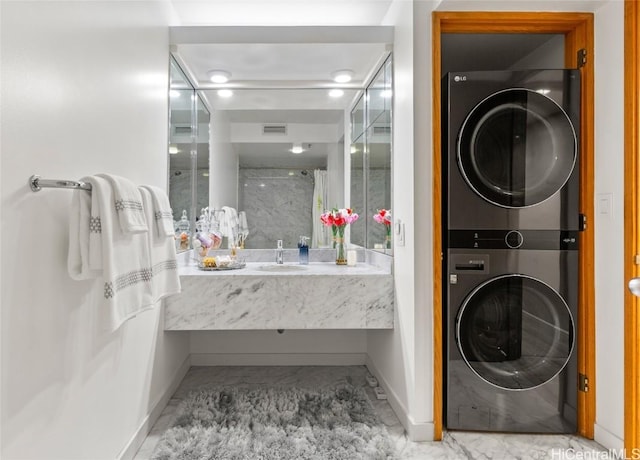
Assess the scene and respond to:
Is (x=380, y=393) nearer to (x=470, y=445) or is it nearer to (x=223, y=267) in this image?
(x=470, y=445)

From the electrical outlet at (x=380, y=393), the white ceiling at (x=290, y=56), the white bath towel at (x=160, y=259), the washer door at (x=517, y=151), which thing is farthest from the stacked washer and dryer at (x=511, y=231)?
the white bath towel at (x=160, y=259)

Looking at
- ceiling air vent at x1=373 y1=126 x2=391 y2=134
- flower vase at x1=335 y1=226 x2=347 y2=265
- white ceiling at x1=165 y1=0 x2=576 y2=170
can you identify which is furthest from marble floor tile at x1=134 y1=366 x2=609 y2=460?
white ceiling at x1=165 y1=0 x2=576 y2=170

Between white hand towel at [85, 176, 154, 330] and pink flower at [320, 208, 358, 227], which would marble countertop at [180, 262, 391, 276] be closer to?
pink flower at [320, 208, 358, 227]

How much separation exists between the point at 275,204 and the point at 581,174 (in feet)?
6.22

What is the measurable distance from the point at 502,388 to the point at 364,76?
2201 millimetres

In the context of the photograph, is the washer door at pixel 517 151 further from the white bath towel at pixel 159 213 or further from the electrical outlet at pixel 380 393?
the white bath towel at pixel 159 213

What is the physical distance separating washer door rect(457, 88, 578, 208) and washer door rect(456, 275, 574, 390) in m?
0.44

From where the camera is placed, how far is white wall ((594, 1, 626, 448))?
165 cm

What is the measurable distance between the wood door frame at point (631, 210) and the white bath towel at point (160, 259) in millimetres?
2035

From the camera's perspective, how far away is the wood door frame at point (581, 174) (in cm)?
178

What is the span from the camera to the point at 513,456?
1674 mm

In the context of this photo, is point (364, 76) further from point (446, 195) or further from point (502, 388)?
point (502, 388)

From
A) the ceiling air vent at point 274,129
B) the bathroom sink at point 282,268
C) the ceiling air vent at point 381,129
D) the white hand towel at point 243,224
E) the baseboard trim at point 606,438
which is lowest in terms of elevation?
the baseboard trim at point 606,438

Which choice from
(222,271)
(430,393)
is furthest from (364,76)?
(430,393)
